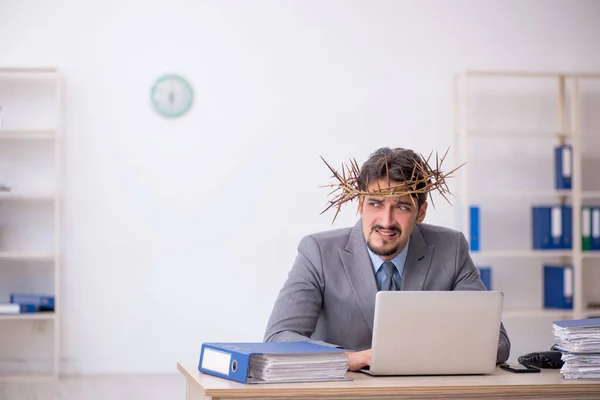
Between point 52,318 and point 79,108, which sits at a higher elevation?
point 79,108

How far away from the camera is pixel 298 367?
→ 2.12m

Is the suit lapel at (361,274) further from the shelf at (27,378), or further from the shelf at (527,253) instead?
the shelf at (27,378)

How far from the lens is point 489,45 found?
233 inches

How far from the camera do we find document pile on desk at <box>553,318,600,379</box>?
2.30m

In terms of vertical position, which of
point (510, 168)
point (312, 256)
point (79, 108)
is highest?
point (79, 108)

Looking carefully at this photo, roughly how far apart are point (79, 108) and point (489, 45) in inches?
109

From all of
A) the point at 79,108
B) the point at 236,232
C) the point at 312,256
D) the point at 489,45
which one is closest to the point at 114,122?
the point at 79,108

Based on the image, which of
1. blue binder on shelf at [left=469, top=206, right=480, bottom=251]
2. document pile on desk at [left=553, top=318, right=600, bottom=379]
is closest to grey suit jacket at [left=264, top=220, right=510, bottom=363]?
document pile on desk at [left=553, top=318, right=600, bottom=379]

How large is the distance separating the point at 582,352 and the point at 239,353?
92cm

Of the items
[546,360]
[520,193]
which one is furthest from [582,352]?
[520,193]

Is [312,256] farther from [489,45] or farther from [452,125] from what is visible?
[489,45]

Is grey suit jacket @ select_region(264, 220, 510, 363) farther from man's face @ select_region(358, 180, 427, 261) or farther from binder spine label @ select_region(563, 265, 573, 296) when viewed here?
binder spine label @ select_region(563, 265, 573, 296)

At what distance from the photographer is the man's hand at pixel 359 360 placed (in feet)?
7.55

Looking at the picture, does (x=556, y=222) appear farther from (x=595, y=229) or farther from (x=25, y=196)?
(x=25, y=196)
